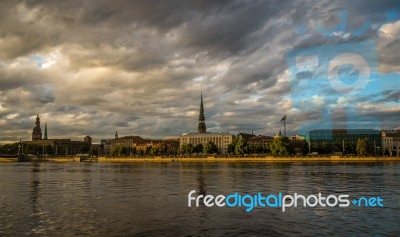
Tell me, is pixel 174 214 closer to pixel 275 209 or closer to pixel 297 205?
pixel 275 209

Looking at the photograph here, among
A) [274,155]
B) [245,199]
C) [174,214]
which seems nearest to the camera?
[174,214]

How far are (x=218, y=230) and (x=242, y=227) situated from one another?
57.2 inches

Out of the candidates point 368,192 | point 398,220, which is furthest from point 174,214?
point 368,192

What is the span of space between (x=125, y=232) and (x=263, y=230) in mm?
7133

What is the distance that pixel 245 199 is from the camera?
111ft

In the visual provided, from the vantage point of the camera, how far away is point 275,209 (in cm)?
2830

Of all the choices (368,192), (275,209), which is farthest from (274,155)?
(275,209)

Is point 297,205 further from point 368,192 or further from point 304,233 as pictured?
point 368,192

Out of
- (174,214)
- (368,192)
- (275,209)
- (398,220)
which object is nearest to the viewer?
(398,220)

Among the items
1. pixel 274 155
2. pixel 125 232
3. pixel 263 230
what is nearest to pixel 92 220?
pixel 125 232

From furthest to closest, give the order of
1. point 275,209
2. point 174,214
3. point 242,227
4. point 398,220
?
point 275,209
point 174,214
point 398,220
point 242,227

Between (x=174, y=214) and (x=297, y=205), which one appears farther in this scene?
(x=297, y=205)

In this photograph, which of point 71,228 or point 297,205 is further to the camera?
point 297,205

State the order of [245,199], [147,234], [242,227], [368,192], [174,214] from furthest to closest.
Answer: [368,192] → [245,199] → [174,214] → [242,227] → [147,234]
